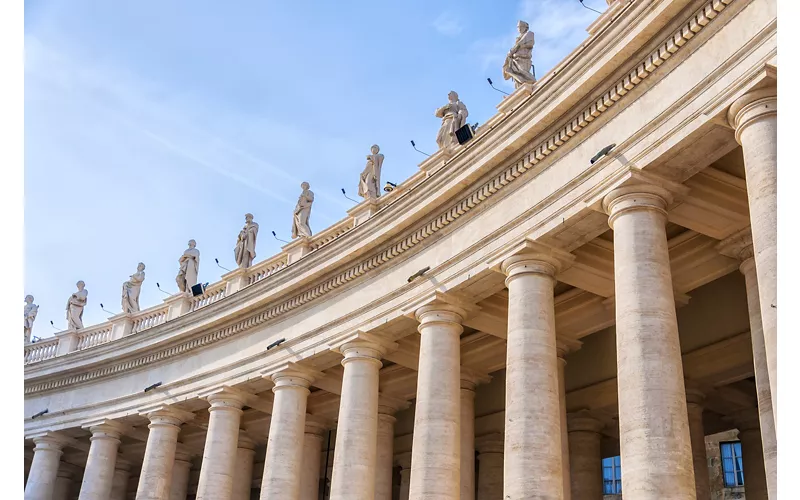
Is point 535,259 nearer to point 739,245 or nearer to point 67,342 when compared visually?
point 739,245

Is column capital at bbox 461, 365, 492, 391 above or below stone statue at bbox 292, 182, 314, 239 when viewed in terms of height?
below

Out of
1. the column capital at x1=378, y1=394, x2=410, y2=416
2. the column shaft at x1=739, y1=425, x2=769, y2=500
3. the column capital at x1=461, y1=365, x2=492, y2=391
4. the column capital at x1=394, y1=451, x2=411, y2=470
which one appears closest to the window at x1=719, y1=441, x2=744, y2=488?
the column shaft at x1=739, y1=425, x2=769, y2=500

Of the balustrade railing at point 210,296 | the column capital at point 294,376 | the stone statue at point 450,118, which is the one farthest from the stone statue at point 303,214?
the stone statue at point 450,118

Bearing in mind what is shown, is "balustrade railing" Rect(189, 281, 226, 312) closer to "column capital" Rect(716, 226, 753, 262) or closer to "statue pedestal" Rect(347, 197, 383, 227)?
"statue pedestal" Rect(347, 197, 383, 227)

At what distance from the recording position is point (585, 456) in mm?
43688

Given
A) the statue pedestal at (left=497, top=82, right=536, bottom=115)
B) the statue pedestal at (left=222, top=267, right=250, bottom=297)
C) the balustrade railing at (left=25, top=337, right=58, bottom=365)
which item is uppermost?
the statue pedestal at (left=497, top=82, right=536, bottom=115)

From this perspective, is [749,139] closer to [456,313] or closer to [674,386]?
[674,386]

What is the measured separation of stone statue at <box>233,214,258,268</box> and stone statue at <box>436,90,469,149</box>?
1736cm

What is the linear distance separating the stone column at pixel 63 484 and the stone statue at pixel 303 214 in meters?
30.6

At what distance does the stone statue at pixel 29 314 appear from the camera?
7144 cm

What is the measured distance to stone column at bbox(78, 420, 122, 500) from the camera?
177ft

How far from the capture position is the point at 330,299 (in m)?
45.0

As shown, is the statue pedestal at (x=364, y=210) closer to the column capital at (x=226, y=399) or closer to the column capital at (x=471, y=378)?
the column capital at (x=471, y=378)
